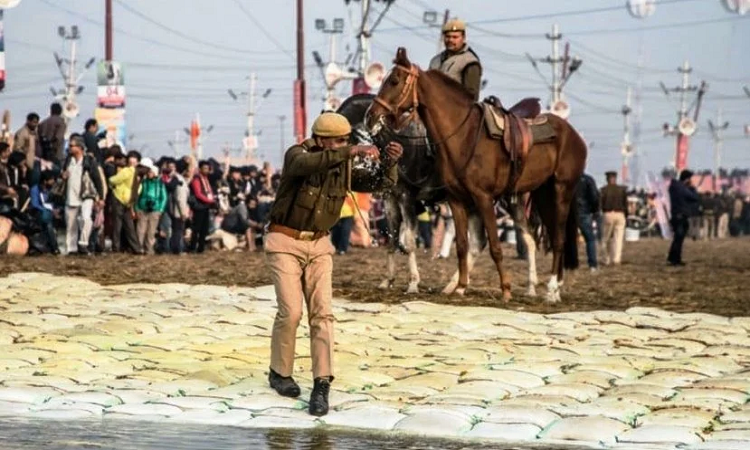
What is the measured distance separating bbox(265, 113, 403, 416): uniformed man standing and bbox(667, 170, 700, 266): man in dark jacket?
81.8 ft

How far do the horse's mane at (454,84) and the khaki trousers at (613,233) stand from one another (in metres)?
16.4

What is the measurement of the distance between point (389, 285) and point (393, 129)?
2532mm

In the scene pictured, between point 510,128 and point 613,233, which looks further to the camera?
point 613,233

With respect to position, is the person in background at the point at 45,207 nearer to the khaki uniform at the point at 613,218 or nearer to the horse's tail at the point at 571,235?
the horse's tail at the point at 571,235

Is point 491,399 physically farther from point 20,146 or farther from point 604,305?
point 20,146

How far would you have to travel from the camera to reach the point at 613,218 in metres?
34.5

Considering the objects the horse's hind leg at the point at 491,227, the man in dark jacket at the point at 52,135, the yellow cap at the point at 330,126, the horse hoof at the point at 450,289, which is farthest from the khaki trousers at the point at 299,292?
the man in dark jacket at the point at 52,135

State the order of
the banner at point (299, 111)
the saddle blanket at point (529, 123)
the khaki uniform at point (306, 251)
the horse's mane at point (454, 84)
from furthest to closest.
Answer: the banner at point (299, 111) < the saddle blanket at point (529, 123) < the horse's mane at point (454, 84) < the khaki uniform at point (306, 251)

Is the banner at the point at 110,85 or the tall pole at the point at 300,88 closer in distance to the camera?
the banner at the point at 110,85

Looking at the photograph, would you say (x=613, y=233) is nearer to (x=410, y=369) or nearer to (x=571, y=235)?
(x=571, y=235)

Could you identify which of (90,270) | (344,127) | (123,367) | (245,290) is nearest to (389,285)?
(245,290)

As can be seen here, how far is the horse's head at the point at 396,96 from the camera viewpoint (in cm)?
1752

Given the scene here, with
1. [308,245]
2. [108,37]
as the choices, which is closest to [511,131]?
[308,245]

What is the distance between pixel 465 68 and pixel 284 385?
8.32 m
